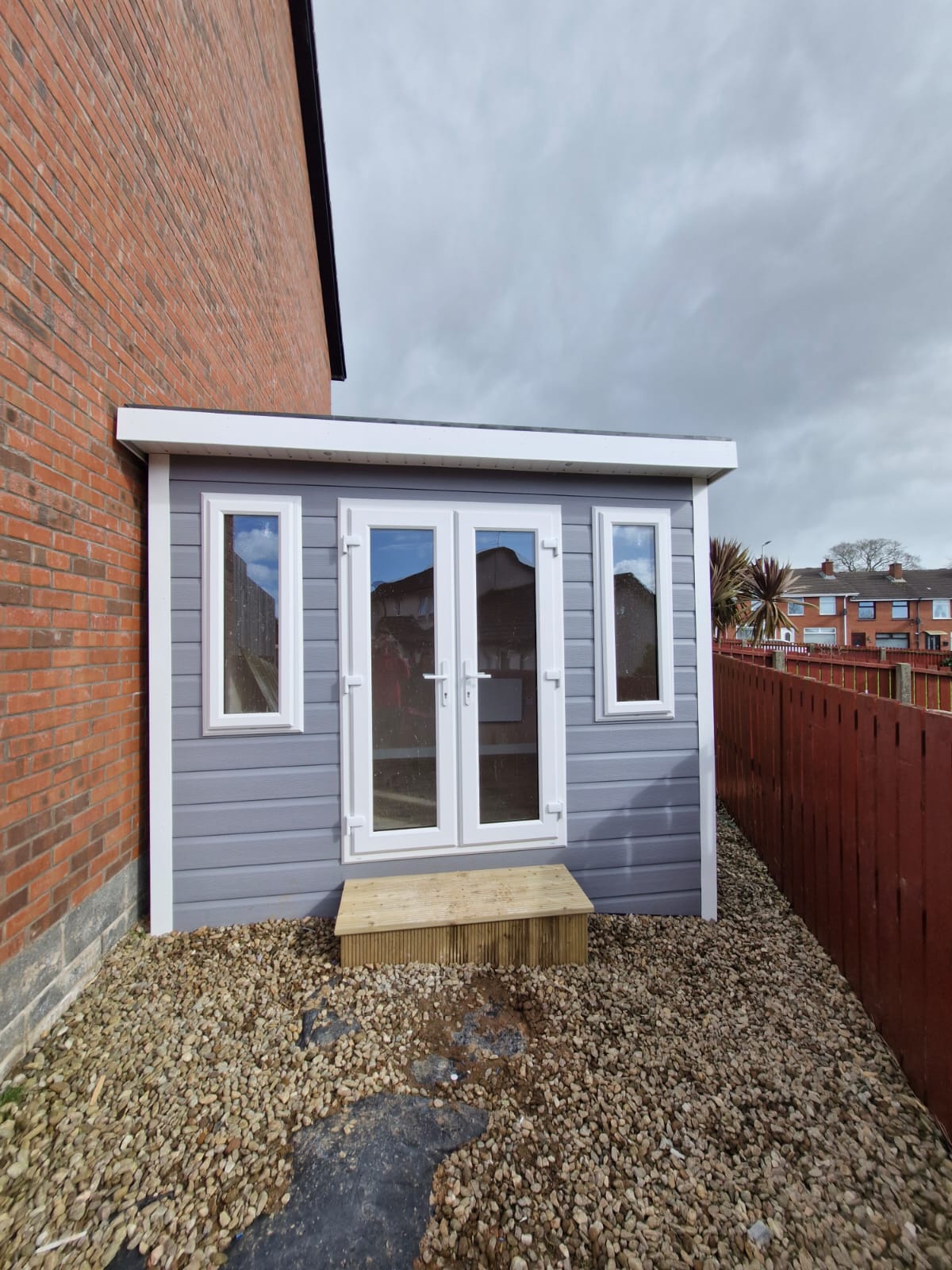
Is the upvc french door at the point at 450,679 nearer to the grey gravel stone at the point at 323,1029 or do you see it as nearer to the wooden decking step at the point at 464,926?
the wooden decking step at the point at 464,926

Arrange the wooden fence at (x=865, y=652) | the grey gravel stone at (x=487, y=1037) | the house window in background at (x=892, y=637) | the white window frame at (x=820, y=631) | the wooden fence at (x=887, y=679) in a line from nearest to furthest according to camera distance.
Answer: the grey gravel stone at (x=487, y=1037)
the wooden fence at (x=887, y=679)
the wooden fence at (x=865, y=652)
the white window frame at (x=820, y=631)
the house window in background at (x=892, y=637)

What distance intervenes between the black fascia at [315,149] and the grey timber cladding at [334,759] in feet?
25.5

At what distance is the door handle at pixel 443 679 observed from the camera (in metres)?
3.05

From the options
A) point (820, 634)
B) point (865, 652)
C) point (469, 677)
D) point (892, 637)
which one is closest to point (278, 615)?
point (469, 677)

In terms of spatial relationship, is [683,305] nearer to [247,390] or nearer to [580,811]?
[247,390]

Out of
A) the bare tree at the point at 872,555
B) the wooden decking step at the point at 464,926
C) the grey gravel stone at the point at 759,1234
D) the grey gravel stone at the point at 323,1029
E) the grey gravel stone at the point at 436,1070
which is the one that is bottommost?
the grey gravel stone at the point at 759,1234

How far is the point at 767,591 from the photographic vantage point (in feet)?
37.8

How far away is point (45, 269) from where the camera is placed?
2.11m

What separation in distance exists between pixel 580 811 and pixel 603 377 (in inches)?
1111

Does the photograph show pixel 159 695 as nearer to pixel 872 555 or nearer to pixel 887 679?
pixel 887 679

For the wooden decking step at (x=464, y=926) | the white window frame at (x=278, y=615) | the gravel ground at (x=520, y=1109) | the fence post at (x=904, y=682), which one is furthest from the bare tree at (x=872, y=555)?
the white window frame at (x=278, y=615)

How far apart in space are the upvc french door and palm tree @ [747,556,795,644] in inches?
386

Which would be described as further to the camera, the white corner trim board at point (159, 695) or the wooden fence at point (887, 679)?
the wooden fence at point (887, 679)

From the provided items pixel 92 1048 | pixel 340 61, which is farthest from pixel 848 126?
pixel 92 1048
